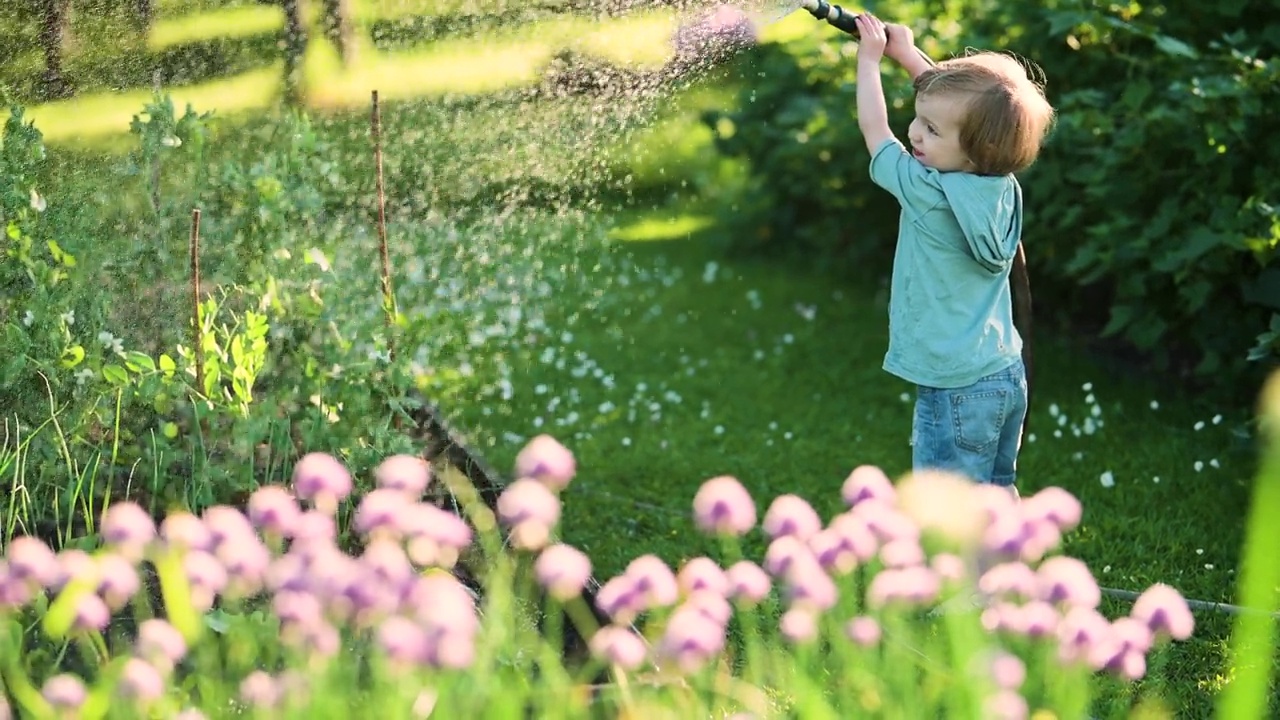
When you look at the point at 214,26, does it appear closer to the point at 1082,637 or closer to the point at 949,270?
the point at 949,270

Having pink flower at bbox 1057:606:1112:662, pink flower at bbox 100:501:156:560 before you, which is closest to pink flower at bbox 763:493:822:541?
pink flower at bbox 1057:606:1112:662

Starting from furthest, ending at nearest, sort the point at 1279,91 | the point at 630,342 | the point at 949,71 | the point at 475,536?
the point at 630,342 → the point at 1279,91 → the point at 475,536 → the point at 949,71

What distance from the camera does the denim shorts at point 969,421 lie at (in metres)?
2.95

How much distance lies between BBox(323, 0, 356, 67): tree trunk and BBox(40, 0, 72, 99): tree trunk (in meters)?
1.18

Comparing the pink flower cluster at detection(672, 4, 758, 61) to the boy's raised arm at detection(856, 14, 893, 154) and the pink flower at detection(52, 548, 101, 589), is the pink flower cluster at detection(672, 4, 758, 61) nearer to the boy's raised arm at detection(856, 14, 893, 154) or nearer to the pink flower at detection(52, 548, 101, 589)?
the boy's raised arm at detection(856, 14, 893, 154)

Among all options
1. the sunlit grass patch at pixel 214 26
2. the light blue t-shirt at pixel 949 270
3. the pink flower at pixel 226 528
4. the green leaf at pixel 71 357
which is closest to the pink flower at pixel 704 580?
the pink flower at pixel 226 528

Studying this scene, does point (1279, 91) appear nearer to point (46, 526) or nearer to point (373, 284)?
point (373, 284)

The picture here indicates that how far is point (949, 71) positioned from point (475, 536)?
4.56 ft

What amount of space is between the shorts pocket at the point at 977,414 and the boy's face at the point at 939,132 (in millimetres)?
455

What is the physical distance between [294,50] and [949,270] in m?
2.23

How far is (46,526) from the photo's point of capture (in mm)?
2975

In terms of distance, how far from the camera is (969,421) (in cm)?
295

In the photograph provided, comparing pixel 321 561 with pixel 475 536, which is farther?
pixel 475 536

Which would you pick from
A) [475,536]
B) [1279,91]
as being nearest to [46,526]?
[475,536]
